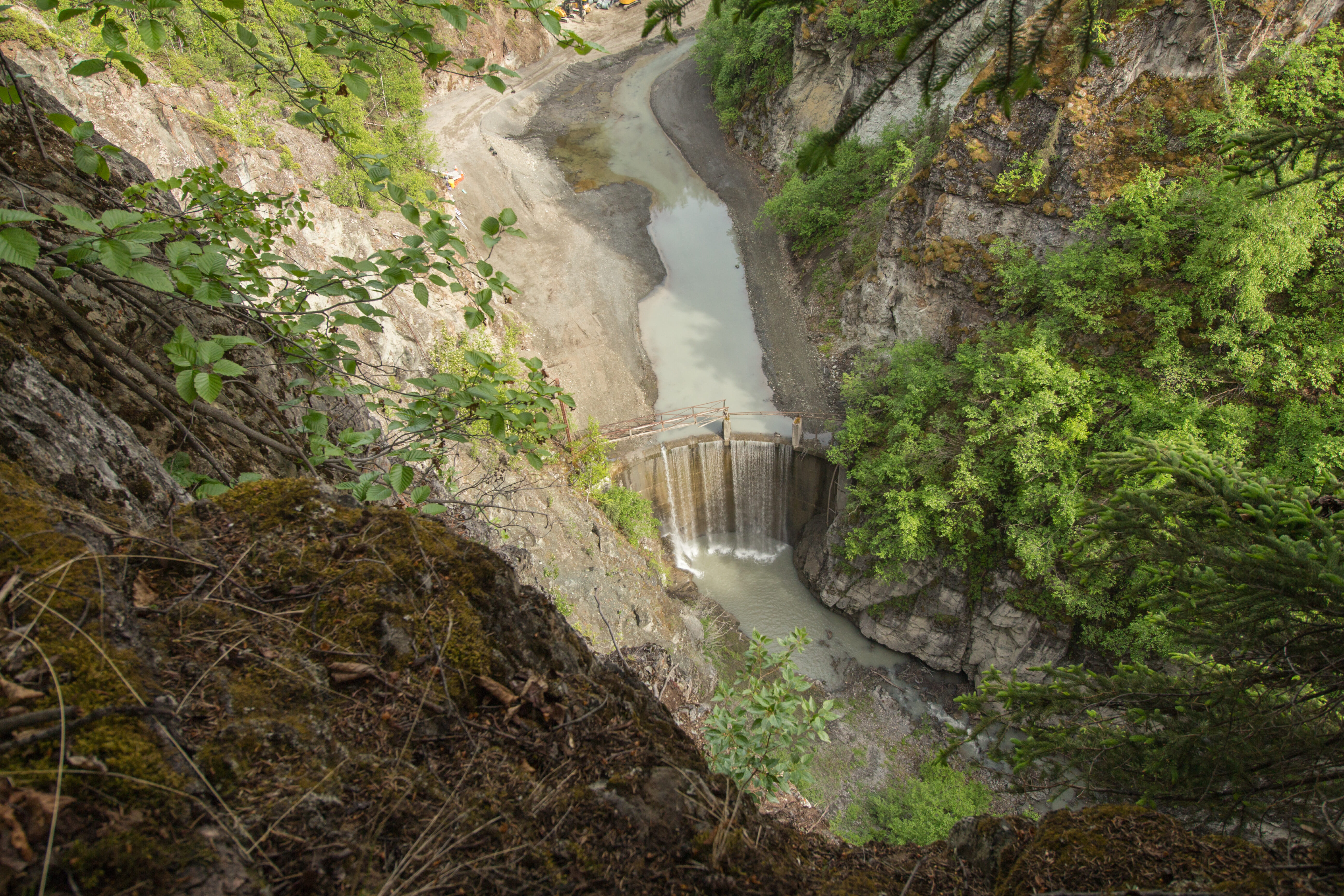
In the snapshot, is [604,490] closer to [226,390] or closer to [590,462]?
[590,462]

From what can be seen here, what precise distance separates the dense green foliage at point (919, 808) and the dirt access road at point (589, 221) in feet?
32.6

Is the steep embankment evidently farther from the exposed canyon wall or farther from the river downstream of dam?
the river downstream of dam

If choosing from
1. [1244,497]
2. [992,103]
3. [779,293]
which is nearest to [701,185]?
[779,293]

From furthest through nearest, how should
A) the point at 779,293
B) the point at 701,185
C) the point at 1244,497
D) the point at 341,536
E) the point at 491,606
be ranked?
the point at 701,185, the point at 779,293, the point at 1244,497, the point at 491,606, the point at 341,536

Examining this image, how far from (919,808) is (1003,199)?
13.5 meters

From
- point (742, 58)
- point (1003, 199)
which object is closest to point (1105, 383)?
point (1003, 199)

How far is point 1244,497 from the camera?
138 inches

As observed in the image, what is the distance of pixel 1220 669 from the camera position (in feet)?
14.8

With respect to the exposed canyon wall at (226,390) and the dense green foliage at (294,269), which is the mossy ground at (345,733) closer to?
the dense green foliage at (294,269)

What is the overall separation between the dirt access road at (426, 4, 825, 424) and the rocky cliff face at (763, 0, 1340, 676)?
4231 millimetres

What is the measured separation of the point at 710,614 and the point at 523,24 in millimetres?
34074

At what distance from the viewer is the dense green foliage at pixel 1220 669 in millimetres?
3262

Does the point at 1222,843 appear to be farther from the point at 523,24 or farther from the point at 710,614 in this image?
the point at 523,24

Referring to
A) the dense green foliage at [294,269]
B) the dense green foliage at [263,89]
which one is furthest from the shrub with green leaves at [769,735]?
the dense green foliage at [263,89]
